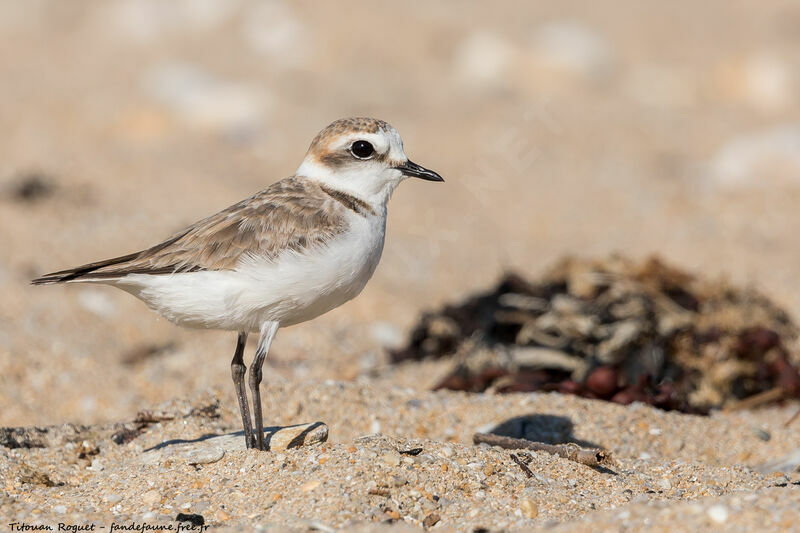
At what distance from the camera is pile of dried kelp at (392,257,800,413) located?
502cm

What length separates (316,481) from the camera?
3.15m

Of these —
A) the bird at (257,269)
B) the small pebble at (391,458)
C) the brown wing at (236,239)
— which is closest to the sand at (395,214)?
the small pebble at (391,458)

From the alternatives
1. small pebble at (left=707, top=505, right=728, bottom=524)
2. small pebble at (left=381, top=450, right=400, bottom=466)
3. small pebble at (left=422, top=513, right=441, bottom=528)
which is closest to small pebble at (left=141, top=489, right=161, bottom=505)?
small pebble at (left=381, top=450, right=400, bottom=466)

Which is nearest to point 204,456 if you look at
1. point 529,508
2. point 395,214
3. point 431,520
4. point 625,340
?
point 431,520

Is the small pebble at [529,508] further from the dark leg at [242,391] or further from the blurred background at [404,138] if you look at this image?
the blurred background at [404,138]

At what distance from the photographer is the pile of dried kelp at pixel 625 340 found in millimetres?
5020

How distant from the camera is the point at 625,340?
5.18 m

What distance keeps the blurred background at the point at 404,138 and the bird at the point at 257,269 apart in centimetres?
116

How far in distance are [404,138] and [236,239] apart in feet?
20.1

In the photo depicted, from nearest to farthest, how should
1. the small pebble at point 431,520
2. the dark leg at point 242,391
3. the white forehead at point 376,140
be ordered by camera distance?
1. the small pebble at point 431,520
2. the dark leg at point 242,391
3. the white forehead at point 376,140

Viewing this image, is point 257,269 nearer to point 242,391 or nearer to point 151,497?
point 242,391

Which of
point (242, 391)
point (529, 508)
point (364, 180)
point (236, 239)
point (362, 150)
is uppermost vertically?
point (362, 150)

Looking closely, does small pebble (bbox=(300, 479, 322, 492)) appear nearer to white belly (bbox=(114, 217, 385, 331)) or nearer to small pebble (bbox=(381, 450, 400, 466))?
small pebble (bbox=(381, 450, 400, 466))

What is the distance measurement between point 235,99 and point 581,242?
434 cm
